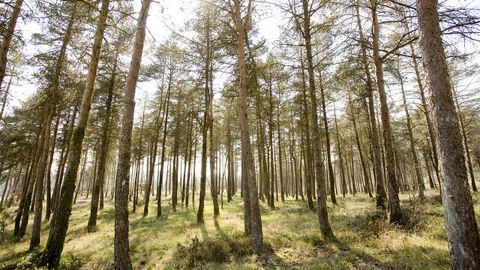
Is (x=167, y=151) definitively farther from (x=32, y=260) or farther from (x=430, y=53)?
(x=430, y=53)

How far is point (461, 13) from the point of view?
5.82 m

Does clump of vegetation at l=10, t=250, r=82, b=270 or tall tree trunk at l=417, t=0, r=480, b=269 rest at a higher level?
tall tree trunk at l=417, t=0, r=480, b=269

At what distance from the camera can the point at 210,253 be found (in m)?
7.94

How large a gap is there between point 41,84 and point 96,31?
304 inches

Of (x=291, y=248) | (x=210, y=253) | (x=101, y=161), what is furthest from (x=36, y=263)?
(x=101, y=161)

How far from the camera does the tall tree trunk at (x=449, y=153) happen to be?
3.71m

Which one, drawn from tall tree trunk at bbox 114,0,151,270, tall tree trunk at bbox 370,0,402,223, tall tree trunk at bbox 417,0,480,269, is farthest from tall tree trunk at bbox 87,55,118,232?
tall tree trunk at bbox 417,0,480,269

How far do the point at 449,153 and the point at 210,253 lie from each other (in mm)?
6850

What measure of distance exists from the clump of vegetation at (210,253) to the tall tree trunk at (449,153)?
5707 millimetres

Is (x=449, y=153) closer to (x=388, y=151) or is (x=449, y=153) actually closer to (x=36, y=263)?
(x=388, y=151)

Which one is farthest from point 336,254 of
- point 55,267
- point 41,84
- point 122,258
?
point 41,84

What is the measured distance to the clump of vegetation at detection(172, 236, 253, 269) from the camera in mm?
7547

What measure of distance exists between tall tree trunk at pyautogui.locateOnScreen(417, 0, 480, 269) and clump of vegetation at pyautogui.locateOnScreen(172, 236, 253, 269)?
5707mm

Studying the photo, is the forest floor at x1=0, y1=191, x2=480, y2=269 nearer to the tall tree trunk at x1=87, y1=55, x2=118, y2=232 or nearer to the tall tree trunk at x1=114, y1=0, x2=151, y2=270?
the tall tree trunk at x1=114, y1=0, x2=151, y2=270
